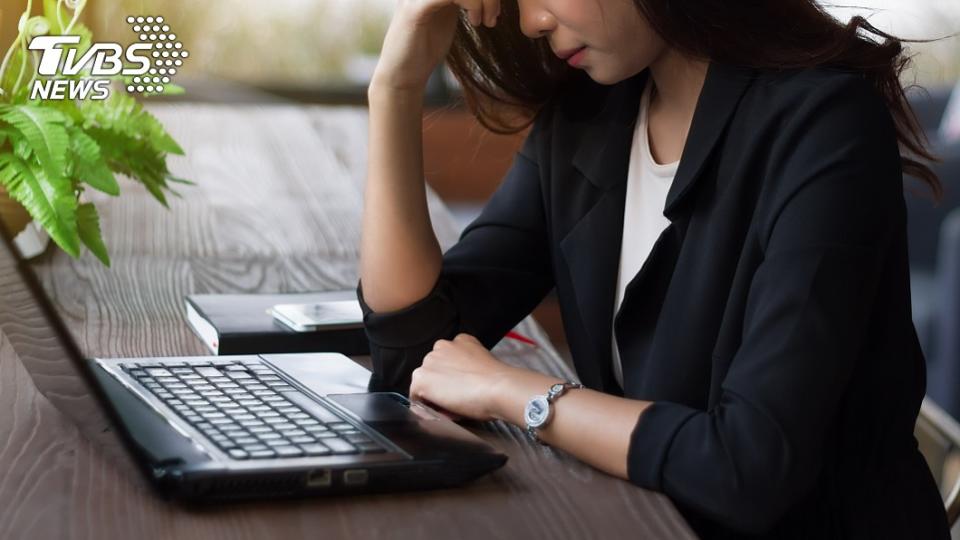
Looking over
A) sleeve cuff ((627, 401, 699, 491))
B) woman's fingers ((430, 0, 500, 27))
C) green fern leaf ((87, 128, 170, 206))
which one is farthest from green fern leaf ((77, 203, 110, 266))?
sleeve cuff ((627, 401, 699, 491))

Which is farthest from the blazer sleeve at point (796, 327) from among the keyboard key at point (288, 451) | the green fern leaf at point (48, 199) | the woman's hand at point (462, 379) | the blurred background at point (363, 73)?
the blurred background at point (363, 73)

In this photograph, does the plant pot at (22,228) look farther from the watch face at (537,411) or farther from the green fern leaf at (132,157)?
the watch face at (537,411)

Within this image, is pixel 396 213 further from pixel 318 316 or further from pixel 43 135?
pixel 43 135

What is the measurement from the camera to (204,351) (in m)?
1.29

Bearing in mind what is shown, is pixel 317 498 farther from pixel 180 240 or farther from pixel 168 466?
pixel 180 240

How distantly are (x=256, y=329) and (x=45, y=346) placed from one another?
1.31 feet

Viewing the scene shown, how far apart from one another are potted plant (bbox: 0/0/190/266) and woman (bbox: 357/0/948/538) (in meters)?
0.31

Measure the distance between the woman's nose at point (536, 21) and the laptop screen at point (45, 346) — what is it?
1.81 feet

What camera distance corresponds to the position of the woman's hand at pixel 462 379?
104cm

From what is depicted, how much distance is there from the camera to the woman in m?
0.97

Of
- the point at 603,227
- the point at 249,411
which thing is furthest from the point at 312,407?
the point at 603,227

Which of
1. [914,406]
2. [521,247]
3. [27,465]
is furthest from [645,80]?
[27,465]

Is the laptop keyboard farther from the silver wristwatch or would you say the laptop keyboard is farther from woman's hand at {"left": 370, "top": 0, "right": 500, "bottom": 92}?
woman's hand at {"left": 370, "top": 0, "right": 500, "bottom": 92}

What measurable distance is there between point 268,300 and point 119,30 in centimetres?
223
